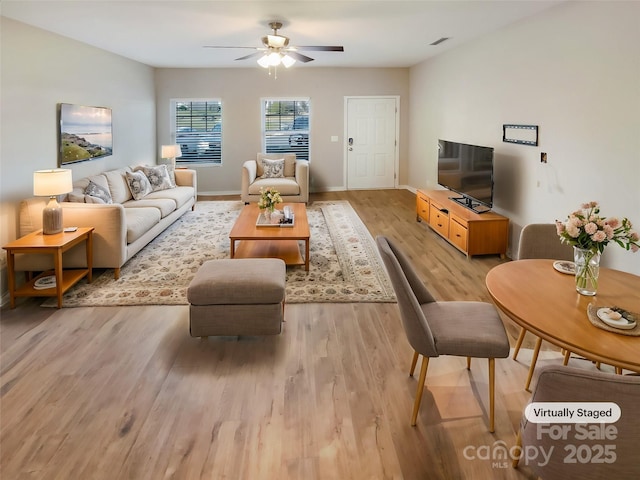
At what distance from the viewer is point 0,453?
2113 mm

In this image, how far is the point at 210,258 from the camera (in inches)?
200

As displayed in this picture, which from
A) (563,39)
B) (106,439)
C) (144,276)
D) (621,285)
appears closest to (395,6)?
(563,39)

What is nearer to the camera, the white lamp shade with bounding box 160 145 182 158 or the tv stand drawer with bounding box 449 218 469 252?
the tv stand drawer with bounding box 449 218 469 252

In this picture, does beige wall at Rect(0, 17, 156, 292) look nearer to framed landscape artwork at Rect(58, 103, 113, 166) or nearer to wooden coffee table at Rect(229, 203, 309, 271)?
framed landscape artwork at Rect(58, 103, 113, 166)

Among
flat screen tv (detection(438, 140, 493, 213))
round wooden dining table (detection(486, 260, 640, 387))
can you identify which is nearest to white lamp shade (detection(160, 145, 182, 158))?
flat screen tv (detection(438, 140, 493, 213))

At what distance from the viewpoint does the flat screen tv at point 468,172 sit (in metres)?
5.16

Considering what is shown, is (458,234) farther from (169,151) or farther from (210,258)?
(169,151)

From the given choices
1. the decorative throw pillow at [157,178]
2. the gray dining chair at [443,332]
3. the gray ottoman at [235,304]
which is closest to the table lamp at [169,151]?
the decorative throw pillow at [157,178]

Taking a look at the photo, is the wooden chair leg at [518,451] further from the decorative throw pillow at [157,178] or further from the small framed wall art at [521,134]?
the decorative throw pillow at [157,178]

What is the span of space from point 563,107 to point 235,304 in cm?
335

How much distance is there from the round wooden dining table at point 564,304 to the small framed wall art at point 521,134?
7.99ft

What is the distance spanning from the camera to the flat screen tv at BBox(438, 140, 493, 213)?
5.16 m

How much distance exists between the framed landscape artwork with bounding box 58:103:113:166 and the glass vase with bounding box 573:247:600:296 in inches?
203

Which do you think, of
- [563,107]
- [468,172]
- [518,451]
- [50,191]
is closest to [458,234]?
[468,172]
